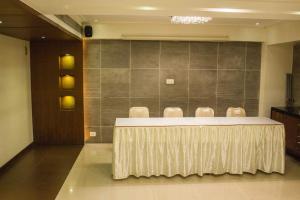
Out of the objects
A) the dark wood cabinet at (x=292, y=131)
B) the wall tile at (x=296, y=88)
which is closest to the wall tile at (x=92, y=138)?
the dark wood cabinet at (x=292, y=131)

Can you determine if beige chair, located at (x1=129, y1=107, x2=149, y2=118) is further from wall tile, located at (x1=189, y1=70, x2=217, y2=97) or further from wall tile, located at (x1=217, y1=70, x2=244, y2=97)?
wall tile, located at (x1=217, y1=70, x2=244, y2=97)

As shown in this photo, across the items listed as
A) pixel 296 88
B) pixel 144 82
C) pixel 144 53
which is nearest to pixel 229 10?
pixel 144 53

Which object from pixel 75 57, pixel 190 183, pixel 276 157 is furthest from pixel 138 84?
pixel 276 157

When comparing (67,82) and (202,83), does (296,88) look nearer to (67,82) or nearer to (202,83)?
(202,83)

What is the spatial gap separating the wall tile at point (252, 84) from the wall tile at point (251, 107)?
93 mm

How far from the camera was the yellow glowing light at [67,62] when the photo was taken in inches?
234

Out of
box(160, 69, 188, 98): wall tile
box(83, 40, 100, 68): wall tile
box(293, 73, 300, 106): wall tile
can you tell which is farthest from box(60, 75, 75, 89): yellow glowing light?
box(293, 73, 300, 106): wall tile

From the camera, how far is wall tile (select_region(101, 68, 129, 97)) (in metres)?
6.04

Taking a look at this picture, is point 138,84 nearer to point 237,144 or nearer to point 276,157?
point 237,144

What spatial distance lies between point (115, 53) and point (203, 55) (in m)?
1.94

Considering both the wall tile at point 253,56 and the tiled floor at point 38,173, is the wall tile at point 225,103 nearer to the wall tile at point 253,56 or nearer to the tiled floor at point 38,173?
the wall tile at point 253,56

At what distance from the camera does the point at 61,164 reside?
4.87m

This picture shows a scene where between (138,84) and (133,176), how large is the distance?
2363 mm

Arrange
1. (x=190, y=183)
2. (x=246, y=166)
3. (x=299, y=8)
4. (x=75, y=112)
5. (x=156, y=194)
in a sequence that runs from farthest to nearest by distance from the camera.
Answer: (x=75, y=112) < (x=246, y=166) < (x=190, y=183) < (x=156, y=194) < (x=299, y=8)
